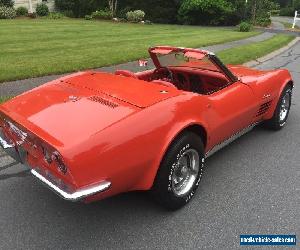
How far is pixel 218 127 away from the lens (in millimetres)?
3959

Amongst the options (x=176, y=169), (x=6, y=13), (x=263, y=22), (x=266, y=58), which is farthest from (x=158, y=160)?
(x=263, y=22)

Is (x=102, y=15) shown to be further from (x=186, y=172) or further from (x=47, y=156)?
(x=47, y=156)

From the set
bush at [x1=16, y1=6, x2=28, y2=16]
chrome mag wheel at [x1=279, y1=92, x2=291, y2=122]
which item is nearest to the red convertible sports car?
chrome mag wheel at [x1=279, y1=92, x2=291, y2=122]

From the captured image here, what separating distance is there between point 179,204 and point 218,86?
1822 millimetres

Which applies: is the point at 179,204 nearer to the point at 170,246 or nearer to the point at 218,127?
the point at 170,246

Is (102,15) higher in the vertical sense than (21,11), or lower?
lower

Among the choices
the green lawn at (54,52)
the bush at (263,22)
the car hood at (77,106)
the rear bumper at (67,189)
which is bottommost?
the bush at (263,22)

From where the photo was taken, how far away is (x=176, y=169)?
138 inches

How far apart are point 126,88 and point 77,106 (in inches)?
25.2

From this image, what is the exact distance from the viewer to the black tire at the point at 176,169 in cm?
326

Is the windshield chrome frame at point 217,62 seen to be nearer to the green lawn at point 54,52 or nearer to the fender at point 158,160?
the fender at point 158,160

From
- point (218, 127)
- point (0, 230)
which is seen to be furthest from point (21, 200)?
point (218, 127)

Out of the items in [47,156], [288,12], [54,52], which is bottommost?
[288,12]

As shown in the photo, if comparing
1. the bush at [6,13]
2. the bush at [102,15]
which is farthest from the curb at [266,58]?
the bush at [6,13]
